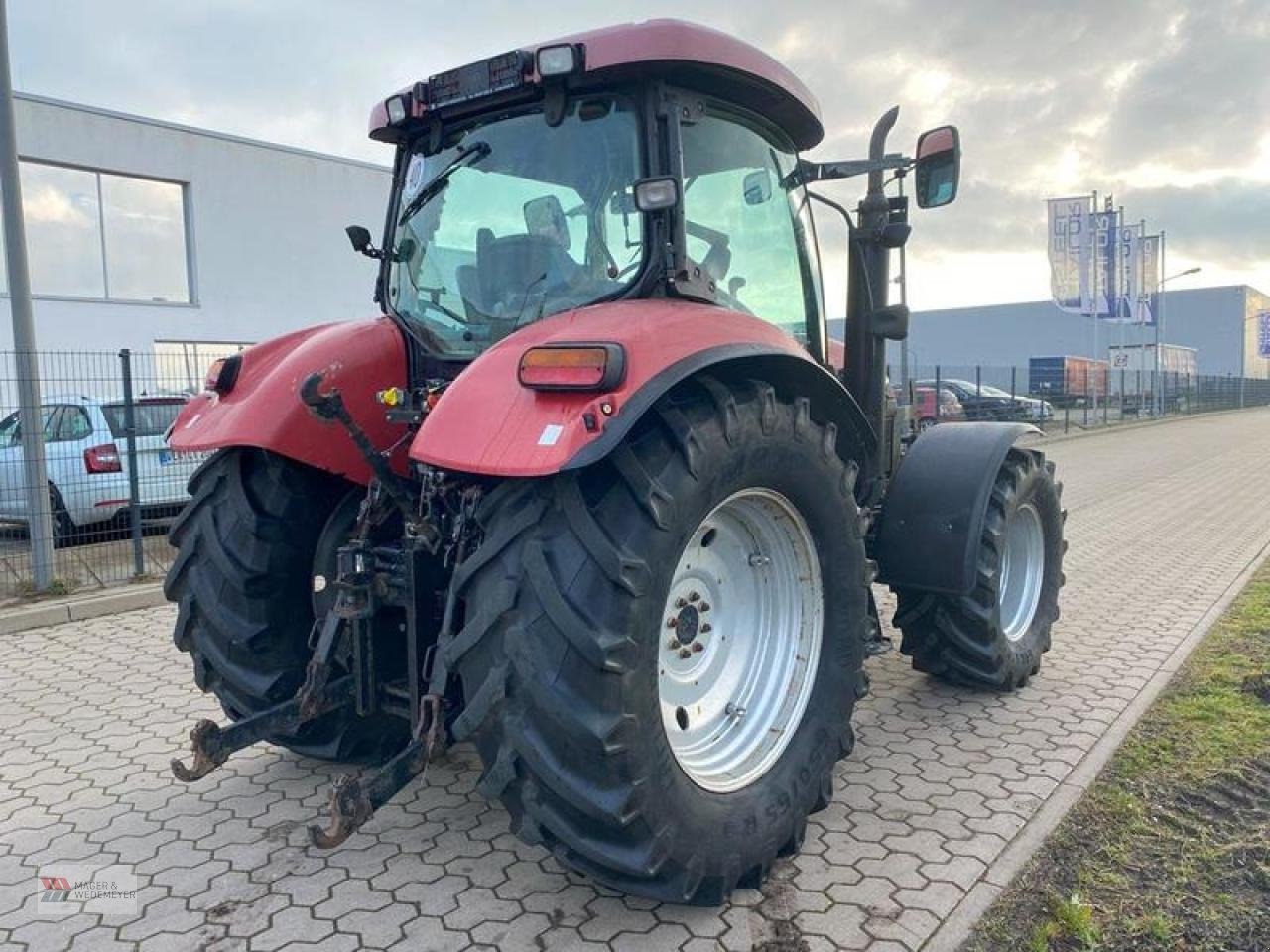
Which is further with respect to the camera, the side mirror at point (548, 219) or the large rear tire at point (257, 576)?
the large rear tire at point (257, 576)

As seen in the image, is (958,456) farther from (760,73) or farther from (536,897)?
(536,897)

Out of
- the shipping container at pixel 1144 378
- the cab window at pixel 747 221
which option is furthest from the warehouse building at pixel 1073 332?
the cab window at pixel 747 221

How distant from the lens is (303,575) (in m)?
3.32

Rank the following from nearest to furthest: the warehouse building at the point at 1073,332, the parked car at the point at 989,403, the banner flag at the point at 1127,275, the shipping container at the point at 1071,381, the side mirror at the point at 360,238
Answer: the side mirror at the point at 360,238 < the parked car at the point at 989,403 < the shipping container at the point at 1071,381 < the banner flag at the point at 1127,275 < the warehouse building at the point at 1073,332

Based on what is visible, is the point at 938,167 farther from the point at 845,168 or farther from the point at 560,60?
the point at 560,60

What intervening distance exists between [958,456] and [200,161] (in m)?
20.6

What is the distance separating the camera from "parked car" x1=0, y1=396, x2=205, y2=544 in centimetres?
862

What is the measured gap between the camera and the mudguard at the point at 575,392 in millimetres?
2244

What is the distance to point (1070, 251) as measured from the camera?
27.5m

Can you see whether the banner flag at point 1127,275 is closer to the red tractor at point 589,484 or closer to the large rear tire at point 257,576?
the red tractor at point 589,484

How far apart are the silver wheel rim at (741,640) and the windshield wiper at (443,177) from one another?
155 cm

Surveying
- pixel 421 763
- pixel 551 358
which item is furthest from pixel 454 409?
pixel 421 763

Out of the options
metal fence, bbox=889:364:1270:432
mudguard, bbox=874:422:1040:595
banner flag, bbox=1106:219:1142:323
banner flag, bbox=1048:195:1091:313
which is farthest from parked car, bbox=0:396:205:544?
banner flag, bbox=1106:219:1142:323

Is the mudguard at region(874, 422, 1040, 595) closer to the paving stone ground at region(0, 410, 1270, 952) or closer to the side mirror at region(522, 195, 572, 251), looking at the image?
the paving stone ground at region(0, 410, 1270, 952)
